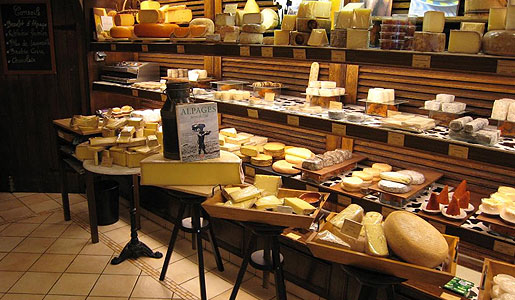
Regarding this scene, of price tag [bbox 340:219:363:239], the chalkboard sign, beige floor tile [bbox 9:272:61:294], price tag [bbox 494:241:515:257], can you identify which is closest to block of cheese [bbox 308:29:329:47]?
price tag [bbox 340:219:363:239]

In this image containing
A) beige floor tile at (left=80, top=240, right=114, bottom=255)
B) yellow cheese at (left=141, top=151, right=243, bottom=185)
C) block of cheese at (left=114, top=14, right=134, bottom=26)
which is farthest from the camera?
block of cheese at (left=114, top=14, right=134, bottom=26)

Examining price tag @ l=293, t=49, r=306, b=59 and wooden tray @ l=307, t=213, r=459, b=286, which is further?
price tag @ l=293, t=49, r=306, b=59

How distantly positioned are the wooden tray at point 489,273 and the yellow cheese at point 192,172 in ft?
4.70

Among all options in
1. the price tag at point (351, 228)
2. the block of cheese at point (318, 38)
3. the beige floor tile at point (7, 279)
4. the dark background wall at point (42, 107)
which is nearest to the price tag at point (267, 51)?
the block of cheese at point (318, 38)

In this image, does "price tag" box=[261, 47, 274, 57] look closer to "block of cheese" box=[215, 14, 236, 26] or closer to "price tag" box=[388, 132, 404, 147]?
"block of cheese" box=[215, 14, 236, 26]

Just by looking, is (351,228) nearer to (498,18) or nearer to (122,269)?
(498,18)

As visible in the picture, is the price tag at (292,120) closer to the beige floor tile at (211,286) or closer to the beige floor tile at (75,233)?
the beige floor tile at (211,286)

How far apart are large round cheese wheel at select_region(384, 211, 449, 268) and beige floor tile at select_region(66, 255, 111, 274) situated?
2592 mm

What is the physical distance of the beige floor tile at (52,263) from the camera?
352cm

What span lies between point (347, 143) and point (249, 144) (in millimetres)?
898

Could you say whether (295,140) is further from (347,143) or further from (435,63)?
(435,63)

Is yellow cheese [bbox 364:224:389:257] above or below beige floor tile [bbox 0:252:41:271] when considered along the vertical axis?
above

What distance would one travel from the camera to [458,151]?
2135 millimetres

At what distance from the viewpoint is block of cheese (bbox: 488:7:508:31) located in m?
2.12
